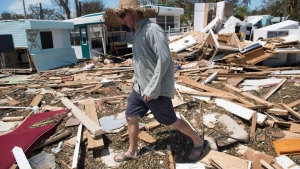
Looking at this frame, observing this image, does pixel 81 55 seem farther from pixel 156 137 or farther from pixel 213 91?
pixel 156 137

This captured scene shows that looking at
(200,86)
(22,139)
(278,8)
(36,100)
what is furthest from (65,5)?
(278,8)

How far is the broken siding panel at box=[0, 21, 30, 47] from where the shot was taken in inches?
409

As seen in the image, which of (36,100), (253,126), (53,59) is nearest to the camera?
(253,126)

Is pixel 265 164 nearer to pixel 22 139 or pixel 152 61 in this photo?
pixel 152 61

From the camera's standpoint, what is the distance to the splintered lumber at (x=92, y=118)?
3023 millimetres

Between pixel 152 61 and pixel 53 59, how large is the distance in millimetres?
10857

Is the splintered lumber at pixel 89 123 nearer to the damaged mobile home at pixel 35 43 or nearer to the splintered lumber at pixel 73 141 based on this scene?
the splintered lumber at pixel 73 141

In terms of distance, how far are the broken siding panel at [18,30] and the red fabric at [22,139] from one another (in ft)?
27.0

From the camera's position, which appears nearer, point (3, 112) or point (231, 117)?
point (231, 117)

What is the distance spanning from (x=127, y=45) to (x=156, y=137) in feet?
39.9

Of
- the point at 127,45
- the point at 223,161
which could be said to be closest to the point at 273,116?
the point at 223,161

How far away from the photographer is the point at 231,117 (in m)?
4.00

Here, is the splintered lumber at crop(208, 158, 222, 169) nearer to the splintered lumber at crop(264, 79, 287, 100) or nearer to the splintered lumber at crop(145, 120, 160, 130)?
the splintered lumber at crop(145, 120, 160, 130)

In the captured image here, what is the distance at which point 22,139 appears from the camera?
320cm
